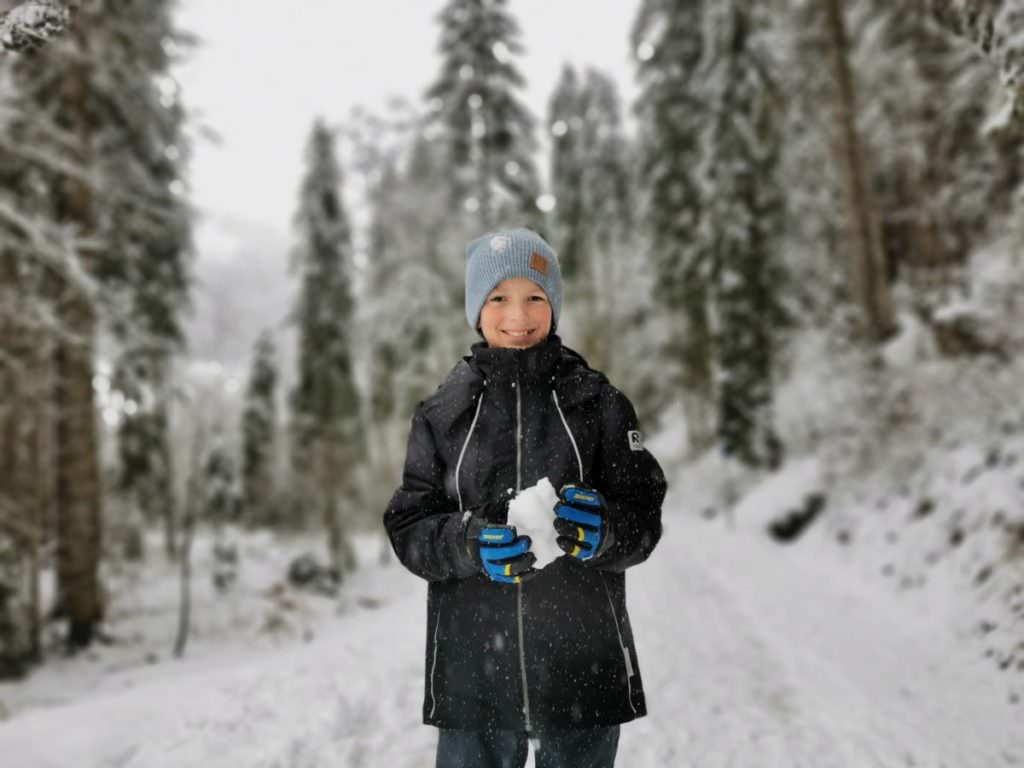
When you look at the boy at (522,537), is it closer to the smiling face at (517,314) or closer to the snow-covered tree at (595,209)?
the smiling face at (517,314)

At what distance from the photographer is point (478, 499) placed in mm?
2248

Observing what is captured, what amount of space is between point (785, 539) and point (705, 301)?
356 inches

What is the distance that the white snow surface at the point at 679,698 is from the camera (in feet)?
13.1

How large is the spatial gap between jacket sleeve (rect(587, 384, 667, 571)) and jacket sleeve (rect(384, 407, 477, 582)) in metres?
0.43

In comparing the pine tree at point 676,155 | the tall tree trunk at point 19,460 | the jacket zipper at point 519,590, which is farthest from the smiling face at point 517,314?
the pine tree at point 676,155

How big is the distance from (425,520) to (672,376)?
1088 inches

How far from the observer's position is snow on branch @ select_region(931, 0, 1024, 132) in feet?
11.0

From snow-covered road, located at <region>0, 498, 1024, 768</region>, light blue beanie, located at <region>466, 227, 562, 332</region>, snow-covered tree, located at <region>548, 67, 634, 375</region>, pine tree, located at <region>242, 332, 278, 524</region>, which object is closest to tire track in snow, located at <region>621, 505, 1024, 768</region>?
snow-covered road, located at <region>0, 498, 1024, 768</region>

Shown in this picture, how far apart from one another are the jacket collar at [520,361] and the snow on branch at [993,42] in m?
2.72

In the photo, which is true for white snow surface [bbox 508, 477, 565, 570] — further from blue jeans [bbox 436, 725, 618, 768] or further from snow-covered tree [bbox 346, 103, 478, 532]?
snow-covered tree [bbox 346, 103, 478, 532]

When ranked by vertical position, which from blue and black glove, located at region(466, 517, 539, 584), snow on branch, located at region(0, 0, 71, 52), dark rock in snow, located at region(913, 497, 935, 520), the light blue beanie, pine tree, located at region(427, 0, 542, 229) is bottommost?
dark rock in snow, located at region(913, 497, 935, 520)

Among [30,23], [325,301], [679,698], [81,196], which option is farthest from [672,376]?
[30,23]

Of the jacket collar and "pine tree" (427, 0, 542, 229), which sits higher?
"pine tree" (427, 0, 542, 229)

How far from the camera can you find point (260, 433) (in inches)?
1655
